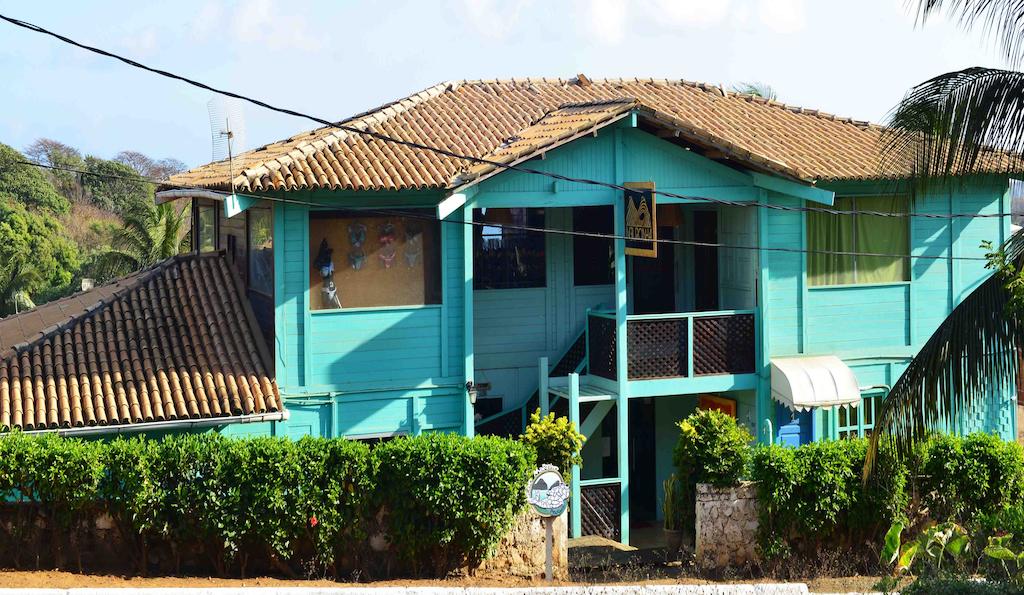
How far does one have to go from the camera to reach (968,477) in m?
16.1

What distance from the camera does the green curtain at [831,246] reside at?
2048 centimetres

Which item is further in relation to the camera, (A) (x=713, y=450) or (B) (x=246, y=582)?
(A) (x=713, y=450)

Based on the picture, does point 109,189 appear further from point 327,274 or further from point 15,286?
point 327,274

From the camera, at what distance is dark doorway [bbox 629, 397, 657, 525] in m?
21.6

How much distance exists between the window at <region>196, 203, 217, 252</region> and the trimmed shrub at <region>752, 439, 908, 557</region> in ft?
34.3

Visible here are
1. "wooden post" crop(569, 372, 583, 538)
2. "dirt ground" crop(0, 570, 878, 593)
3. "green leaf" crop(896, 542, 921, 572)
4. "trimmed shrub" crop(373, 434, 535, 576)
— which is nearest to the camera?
"dirt ground" crop(0, 570, 878, 593)

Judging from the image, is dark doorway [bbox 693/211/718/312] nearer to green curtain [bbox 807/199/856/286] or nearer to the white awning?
green curtain [bbox 807/199/856/286]

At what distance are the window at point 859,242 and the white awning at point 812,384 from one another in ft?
5.07

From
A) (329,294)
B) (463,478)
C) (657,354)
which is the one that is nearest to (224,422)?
(329,294)

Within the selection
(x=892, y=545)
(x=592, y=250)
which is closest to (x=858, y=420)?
(x=592, y=250)

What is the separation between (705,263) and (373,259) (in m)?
6.22

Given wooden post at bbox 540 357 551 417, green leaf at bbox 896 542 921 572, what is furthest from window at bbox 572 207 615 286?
green leaf at bbox 896 542 921 572

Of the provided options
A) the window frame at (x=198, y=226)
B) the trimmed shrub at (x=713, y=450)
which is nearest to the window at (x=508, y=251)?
the window frame at (x=198, y=226)

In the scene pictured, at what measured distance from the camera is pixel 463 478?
49.0 ft
